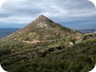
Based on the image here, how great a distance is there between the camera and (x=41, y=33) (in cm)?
7850

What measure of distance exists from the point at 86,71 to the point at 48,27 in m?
77.9

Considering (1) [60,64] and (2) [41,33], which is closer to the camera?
(1) [60,64]

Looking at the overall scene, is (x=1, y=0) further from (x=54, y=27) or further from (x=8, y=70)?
(x=54, y=27)

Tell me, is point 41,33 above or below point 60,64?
below

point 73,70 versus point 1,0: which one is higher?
point 1,0

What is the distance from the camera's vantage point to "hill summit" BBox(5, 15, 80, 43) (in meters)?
72.4

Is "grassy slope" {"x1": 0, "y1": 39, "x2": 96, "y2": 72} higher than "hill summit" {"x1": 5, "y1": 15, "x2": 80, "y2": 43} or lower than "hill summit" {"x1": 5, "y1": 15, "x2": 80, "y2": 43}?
Result: higher

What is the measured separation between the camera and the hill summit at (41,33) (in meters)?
72.4

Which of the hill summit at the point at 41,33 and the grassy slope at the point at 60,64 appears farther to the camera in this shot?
the hill summit at the point at 41,33

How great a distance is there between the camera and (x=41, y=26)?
87.3m

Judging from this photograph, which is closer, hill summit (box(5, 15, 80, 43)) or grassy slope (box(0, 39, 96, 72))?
grassy slope (box(0, 39, 96, 72))

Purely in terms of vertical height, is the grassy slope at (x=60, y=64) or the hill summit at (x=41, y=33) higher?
the grassy slope at (x=60, y=64)

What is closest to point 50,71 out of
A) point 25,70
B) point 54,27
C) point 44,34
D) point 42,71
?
point 42,71

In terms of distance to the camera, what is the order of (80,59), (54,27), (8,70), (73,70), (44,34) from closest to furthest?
(8,70)
(73,70)
(80,59)
(44,34)
(54,27)
